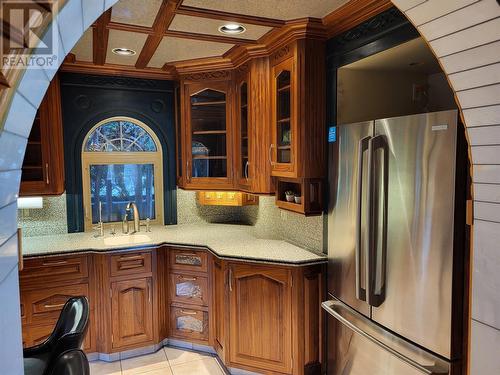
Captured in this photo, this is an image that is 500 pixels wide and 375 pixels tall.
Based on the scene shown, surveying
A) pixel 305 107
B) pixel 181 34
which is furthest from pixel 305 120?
pixel 181 34

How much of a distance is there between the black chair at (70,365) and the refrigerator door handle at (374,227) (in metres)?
1.44

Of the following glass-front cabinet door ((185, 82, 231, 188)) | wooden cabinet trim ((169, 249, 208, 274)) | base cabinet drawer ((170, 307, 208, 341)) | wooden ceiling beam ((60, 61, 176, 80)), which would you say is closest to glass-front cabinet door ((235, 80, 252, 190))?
glass-front cabinet door ((185, 82, 231, 188))

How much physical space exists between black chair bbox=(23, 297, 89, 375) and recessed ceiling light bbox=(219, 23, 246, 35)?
1.80 meters

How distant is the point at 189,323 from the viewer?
124 inches

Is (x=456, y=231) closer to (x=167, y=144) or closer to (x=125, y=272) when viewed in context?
(x=125, y=272)

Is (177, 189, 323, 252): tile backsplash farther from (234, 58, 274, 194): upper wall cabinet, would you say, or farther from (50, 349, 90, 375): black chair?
(50, 349, 90, 375): black chair

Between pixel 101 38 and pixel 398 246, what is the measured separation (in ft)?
7.52

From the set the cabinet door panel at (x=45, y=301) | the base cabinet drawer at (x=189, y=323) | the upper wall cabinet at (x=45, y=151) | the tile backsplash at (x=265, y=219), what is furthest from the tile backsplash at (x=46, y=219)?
the base cabinet drawer at (x=189, y=323)

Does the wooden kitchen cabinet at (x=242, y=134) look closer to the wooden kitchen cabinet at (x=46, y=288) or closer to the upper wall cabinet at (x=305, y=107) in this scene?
the upper wall cabinet at (x=305, y=107)

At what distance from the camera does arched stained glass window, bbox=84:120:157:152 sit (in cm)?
346

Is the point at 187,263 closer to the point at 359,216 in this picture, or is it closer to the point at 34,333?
the point at 34,333

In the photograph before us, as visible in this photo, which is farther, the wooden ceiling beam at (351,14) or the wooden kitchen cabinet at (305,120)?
the wooden kitchen cabinet at (305,120)

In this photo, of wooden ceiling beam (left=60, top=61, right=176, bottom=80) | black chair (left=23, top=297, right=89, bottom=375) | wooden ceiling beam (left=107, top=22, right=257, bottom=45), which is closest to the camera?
black chair (left=23, top=297, right=89, bottom=375)

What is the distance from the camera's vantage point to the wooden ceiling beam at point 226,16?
203 centimetres
